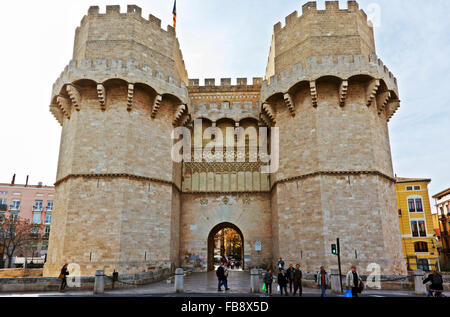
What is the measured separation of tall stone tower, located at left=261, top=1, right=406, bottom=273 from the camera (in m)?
16.2

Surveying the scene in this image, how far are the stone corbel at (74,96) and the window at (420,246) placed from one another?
33673 millimetres

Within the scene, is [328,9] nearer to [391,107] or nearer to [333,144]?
[391,107]

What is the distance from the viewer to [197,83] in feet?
82.3

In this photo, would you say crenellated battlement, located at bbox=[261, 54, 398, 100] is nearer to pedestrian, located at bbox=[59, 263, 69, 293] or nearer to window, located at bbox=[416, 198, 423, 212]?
pedestrian, located at bbox=[59, 263, 69, 293]

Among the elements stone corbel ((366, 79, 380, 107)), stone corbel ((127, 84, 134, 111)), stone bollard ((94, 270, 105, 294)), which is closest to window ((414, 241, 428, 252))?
stone corbel ((366, 79, 380, 107))

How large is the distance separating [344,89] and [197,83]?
11913 millimetres

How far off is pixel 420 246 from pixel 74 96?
3435cm

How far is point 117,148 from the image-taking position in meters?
17.4

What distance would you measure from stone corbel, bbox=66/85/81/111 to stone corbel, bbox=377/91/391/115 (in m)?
17.6

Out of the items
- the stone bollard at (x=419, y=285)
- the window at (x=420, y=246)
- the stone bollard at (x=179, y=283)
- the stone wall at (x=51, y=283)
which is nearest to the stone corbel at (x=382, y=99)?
the stone bollard at (x=419, y=285)

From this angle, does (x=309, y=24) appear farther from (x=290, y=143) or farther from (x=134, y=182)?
(x=134, y=182)

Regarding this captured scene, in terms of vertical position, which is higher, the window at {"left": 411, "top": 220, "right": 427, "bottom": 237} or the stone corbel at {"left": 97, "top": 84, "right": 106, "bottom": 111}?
the stone corbel at {"left": 97, "top": 84, "right": 106, "bottom": 111}

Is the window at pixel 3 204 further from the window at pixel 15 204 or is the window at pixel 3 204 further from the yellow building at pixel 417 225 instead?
the yellow building at pixel 417 225

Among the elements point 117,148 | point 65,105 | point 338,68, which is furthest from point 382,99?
point 65,105
